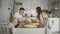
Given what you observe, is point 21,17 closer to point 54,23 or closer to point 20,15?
point 20,15

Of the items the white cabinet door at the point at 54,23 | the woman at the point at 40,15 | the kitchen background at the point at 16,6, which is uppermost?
the kitchen background at the point at 16,6

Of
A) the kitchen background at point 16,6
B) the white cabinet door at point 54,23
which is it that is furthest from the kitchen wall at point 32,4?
the white cabinet door at point 54,23

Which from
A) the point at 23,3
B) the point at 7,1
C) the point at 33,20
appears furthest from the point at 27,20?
the point at 7,1

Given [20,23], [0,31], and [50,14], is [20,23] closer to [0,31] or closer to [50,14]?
[0,31]

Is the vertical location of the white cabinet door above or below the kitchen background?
below

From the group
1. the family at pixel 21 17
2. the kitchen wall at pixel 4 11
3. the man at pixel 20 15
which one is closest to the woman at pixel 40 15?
the family at pixel 21 17

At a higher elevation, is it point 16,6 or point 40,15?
point 16,6

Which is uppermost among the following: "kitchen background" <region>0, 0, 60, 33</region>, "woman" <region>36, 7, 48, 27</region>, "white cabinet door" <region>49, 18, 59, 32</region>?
"kitchen background" <region>0, 0, 60, 33</region>

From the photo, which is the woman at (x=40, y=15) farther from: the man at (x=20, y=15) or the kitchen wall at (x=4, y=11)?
the kitchen wall at (x=4, y=11)

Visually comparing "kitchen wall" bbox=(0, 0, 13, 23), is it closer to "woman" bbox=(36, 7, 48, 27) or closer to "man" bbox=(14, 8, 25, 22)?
"man" bbox=(14, 8, 25, 22)

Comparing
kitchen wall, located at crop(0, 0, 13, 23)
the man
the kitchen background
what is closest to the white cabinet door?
the kitchen background

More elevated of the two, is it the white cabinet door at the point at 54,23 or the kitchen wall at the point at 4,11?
the kitchen wall at the point at 4,11

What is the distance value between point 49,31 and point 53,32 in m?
0.05

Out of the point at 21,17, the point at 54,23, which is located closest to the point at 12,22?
the point at 21,17
